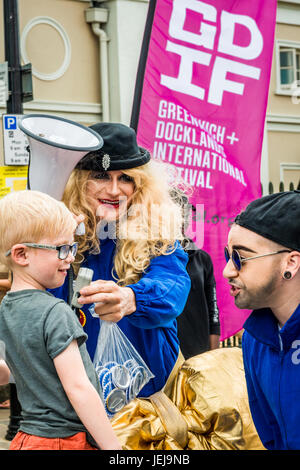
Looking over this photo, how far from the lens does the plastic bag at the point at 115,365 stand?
2.72 meters

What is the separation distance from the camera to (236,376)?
3559 millimetres

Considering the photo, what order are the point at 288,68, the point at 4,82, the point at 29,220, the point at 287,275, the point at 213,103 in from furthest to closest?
the point at 288,68, the point at 213,103, the point at 4,82, the point at 287,275, the point at 29,220

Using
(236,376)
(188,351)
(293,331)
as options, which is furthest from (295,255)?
(188,351)

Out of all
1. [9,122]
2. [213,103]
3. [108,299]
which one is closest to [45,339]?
[108,299]

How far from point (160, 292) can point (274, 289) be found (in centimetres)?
45

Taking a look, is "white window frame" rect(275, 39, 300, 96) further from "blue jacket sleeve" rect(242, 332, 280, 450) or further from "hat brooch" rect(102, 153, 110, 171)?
"blue jacket sleeve" rect(242, 332, 280, 450)

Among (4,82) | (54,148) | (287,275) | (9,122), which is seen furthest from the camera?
(4,82)

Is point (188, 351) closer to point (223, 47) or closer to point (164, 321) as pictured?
point (164, 321)

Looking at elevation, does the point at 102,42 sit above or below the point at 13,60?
below

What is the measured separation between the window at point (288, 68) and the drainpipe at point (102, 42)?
4.38 m

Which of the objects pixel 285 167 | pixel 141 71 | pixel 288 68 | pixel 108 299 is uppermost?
pixel 141 71

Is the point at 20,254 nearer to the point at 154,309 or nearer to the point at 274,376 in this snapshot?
the point at 154,309

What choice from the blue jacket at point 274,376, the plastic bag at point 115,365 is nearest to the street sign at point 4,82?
the plastic bag at point 115,365

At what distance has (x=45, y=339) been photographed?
2.20 m
